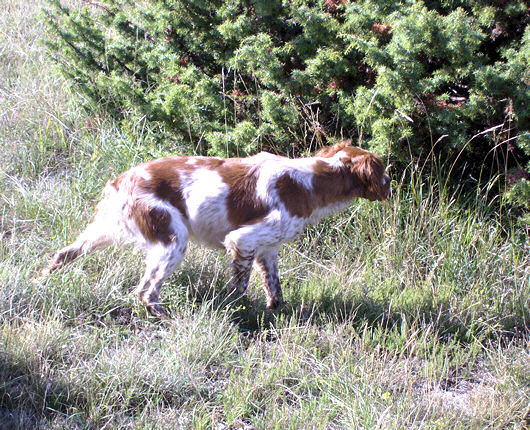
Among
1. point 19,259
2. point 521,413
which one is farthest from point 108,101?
point 521,413

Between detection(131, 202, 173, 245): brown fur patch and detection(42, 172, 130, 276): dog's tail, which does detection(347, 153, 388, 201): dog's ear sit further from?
detection(42, 172, 130, 276): dog's tail

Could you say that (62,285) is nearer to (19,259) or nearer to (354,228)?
(19,259)

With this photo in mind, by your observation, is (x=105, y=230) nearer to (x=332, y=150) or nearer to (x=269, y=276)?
(x=269, y=276)

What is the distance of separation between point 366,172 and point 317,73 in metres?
1.52

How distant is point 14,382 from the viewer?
3535 millimetres

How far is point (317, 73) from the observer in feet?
18.7

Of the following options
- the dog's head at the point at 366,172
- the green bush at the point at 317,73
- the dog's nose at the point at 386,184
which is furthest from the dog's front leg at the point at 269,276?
the green bush at the point at 317,73

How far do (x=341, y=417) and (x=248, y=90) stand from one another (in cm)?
375

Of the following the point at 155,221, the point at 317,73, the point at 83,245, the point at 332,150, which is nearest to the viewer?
the point at 155,221

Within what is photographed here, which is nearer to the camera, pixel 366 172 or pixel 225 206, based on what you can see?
pixel 225 206

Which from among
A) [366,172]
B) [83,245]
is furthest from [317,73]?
[83,245]

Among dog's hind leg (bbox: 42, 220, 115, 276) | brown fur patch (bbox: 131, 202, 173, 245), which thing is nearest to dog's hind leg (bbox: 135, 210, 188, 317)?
brown fur patch (bbox: 131, 202, 173, 245)

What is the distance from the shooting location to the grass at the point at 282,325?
3.54 meters

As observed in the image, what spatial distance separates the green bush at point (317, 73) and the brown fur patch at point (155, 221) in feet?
5.57
